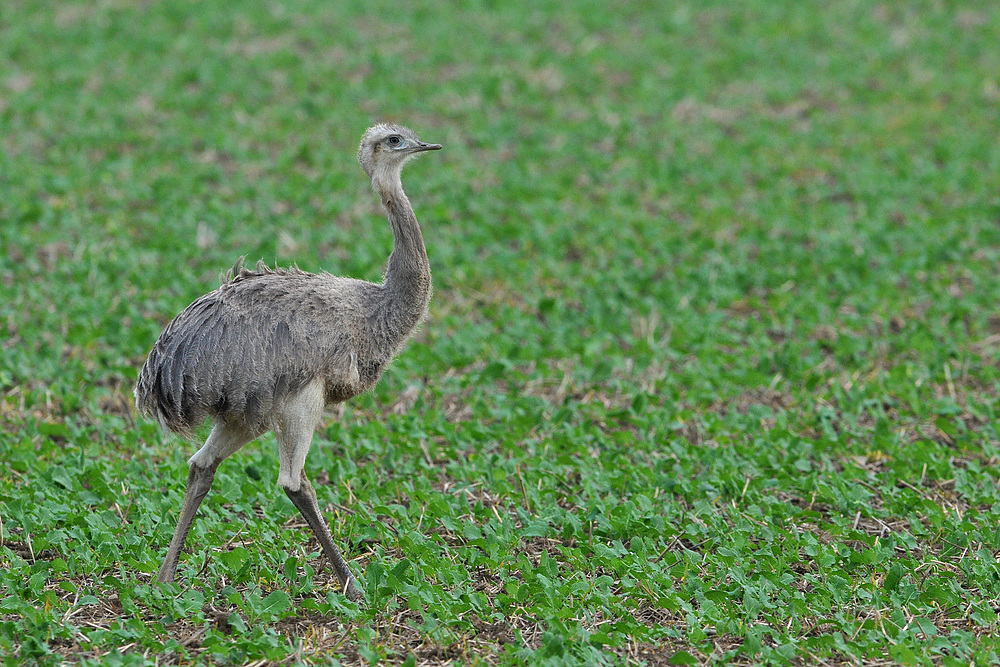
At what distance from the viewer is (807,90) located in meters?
13.1

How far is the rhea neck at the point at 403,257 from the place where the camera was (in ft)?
17.0

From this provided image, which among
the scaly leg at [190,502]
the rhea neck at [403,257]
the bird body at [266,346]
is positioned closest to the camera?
the bird body at [266,346]

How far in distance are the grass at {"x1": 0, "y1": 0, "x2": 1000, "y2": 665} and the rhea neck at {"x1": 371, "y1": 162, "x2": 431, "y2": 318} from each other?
1.15 meters

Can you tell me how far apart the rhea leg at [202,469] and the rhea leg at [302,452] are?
0.24 meters

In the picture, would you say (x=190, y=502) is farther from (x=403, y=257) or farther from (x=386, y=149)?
(x=386, y=149)

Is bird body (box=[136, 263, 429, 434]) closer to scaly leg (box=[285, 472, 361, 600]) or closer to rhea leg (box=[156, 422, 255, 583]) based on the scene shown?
rhea leg (box=[156, 422, 255, 583])

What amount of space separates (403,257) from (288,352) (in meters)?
0.73

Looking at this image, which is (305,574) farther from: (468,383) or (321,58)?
(321,58)

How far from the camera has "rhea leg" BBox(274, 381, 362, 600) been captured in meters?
4.88

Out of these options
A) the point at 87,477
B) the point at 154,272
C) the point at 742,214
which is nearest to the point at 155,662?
the point at 87,477

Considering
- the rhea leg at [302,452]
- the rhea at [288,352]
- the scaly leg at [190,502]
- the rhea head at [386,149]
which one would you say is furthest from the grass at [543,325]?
the rhea head at [386,149]

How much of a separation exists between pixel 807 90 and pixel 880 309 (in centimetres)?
557

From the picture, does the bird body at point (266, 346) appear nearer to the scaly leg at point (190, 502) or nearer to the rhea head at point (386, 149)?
the scaly leg at point (190, 502)

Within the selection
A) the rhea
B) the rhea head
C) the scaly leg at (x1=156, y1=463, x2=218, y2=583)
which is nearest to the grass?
the scaly leg at (x1=156, y1=463, x2=218, y2=583)
